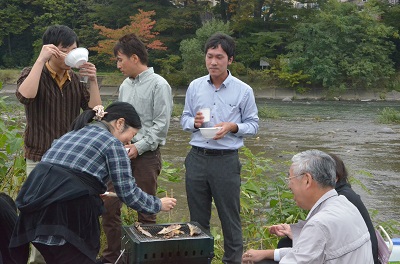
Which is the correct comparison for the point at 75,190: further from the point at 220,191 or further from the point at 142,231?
the point at 220,191

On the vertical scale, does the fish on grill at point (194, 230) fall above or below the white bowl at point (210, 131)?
below

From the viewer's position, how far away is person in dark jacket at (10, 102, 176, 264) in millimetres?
2311

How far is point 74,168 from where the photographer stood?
7.65 ft

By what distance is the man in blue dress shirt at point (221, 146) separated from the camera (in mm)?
3256


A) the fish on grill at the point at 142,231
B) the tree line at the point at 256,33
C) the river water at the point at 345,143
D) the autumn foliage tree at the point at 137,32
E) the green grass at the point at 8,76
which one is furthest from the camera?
the green grass at the point at 8,76

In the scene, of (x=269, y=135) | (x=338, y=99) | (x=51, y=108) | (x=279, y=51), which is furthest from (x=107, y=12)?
(x=51, y=108)

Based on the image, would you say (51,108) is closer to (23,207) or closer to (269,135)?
(23,207)

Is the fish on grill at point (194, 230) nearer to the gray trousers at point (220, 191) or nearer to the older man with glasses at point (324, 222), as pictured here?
the gray trousers at point (220, 191)

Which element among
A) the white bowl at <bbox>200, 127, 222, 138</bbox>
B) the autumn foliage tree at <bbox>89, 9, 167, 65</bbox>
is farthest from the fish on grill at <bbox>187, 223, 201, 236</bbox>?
the autumn foliage tree at <bbox>89, 9, 167, 65</bbox>

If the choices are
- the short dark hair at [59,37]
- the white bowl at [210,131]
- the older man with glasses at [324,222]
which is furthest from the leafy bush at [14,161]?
the older man with glasses at [324,222]

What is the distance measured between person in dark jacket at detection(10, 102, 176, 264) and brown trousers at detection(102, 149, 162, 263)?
910 mm

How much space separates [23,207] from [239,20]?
26075 mm

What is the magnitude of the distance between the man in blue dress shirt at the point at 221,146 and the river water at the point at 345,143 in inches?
96.5

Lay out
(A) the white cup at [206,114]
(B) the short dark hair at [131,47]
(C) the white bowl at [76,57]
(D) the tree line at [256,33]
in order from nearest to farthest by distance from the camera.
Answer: (C) the white bowl at [76,57], (A) the white cup at [206,114], (B) the short dark hair at [131,47], (D) the tree line at [256,33]
